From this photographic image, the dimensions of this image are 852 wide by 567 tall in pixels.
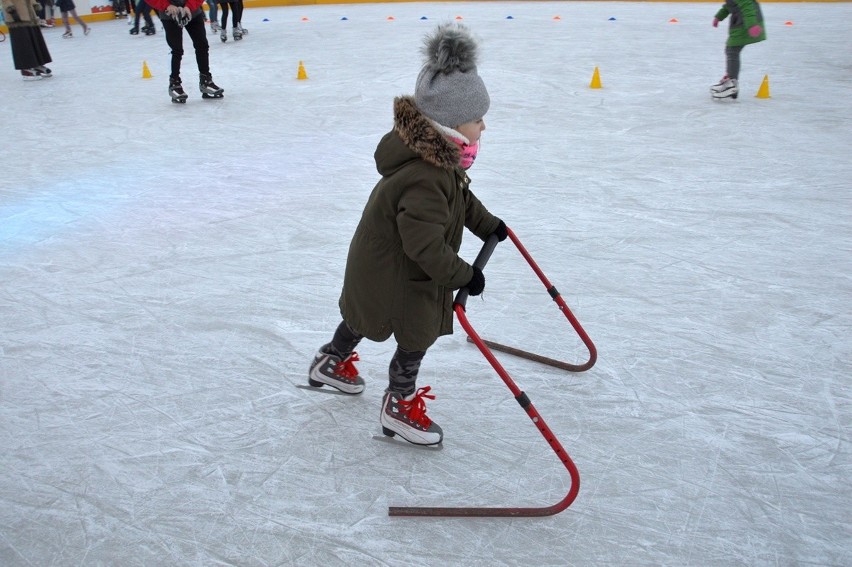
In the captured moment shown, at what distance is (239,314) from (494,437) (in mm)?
1274

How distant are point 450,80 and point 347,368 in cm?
102

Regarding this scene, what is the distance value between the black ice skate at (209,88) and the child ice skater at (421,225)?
554 centimetres

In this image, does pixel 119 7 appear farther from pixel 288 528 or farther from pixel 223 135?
pixel 288 528

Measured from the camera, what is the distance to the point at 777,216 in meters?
4.09

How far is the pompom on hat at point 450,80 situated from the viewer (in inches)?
77.4

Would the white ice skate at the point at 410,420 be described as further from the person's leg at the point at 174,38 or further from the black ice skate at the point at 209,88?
the black ice skate at the point at 209,88

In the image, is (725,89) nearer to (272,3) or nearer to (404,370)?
(404,370)

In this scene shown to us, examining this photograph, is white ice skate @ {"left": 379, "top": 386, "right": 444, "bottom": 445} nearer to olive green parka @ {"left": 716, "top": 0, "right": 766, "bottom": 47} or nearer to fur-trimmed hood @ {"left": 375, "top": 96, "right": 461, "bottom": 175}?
fur-trimmed hood @ {"left": 375, "top": 96, "right": 461, "bottom": 175}

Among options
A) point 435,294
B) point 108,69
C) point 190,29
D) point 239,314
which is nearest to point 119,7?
point 108,69

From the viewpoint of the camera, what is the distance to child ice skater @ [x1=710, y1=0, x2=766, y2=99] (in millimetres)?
6547

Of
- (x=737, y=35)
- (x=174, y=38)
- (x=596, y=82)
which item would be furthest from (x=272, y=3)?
(x=737, y=35)

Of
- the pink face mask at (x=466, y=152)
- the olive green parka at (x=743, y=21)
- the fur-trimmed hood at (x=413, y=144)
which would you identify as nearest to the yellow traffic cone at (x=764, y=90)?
the olive green parka at (x=743, y=21)

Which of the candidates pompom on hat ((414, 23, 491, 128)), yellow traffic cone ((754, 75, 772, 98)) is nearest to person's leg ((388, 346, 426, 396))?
pompom on hat ((414, 23, 491, 128))

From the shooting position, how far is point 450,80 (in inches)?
77.9
